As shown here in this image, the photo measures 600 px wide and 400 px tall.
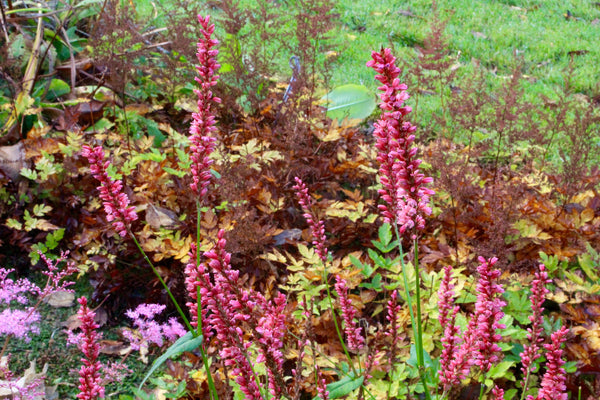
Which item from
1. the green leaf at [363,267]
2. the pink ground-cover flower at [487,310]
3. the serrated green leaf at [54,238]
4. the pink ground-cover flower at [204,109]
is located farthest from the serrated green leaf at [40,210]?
the pink ground-cover flower at [487,310]

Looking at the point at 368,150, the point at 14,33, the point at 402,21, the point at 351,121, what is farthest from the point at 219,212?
the point at 402,21

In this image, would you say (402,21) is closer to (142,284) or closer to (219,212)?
(219,212)

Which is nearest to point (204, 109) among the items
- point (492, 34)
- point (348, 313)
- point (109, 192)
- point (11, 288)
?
point (109, 192)

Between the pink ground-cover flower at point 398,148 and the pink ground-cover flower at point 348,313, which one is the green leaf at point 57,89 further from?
the pink ground-cover flower at point 398,148

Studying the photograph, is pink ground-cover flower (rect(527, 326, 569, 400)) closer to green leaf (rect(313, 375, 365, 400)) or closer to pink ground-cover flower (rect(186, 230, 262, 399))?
green leaf (rect(313, 375, 365, 400))

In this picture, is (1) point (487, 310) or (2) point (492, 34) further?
(2) point (492, 34)

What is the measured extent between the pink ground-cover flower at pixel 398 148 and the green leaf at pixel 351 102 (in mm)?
3383

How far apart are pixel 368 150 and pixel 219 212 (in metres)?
1.03

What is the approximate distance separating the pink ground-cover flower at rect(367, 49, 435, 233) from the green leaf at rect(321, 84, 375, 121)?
Answer: 11.1ft

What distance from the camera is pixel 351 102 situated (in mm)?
4812

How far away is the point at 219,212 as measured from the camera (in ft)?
11.3

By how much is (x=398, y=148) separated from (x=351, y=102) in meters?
3.64

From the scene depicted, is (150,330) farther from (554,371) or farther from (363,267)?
(554,371)

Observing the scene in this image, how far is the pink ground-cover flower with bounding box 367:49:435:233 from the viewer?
123cm
